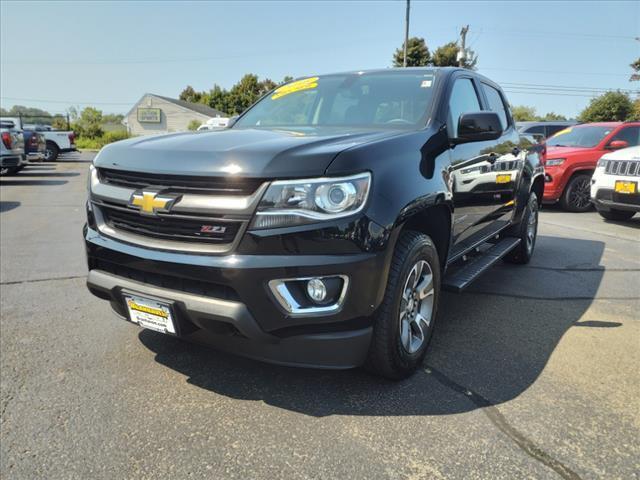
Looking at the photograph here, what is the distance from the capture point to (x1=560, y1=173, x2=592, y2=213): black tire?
956cm

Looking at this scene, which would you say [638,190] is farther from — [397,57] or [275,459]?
[397,57]

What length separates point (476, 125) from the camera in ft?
10.1

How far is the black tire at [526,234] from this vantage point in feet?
17.0

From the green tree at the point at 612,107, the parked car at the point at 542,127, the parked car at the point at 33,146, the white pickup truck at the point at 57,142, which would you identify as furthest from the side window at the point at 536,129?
the green tree at the point at 612,107

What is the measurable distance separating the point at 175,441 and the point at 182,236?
926 mm

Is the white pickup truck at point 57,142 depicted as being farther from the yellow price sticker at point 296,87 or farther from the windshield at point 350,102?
the windshield at point 350,102

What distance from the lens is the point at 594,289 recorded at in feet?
15.3

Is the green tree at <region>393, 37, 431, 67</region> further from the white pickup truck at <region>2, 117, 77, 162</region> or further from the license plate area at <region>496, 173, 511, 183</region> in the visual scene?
the license plate area at <region>496, 173, 511, 183</region>

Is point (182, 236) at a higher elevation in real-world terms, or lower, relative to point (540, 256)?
higher

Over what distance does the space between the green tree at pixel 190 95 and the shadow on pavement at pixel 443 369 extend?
78922 mm

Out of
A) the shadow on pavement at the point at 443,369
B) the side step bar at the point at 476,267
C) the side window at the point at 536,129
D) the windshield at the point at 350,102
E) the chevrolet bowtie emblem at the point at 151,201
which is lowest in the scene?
the shadow on pavement at the point at 443,369

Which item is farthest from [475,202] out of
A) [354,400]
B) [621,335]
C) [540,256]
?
[540,256]

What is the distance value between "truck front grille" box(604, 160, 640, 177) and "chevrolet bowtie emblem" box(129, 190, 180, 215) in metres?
7.52

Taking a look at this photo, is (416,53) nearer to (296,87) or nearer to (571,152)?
(571,152)
